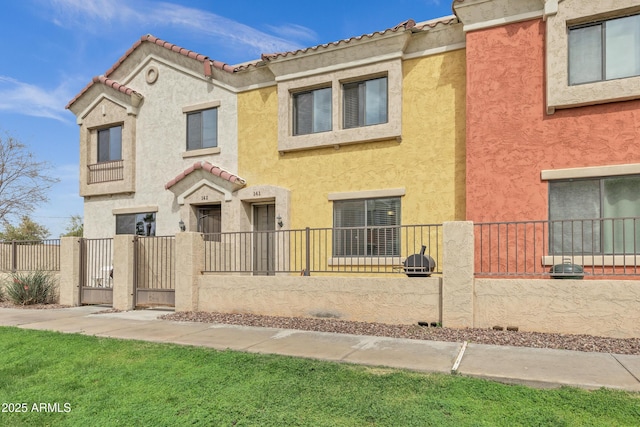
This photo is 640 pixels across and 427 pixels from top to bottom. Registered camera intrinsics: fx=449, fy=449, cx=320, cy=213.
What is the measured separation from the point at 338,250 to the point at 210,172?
484 centimetres

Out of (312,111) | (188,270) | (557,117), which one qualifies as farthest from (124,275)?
(557,117)

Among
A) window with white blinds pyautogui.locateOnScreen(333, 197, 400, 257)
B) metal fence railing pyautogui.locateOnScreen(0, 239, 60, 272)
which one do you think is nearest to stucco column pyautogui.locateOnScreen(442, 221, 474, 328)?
window with white blinds pyautogui.locateOnScreen(333, 197, 400, 257)

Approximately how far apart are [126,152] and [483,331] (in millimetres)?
13388

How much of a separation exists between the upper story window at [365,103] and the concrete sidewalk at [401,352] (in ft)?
20.7

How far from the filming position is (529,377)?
5.50m

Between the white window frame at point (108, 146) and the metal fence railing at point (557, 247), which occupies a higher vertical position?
the white window frame at point (108, 146)

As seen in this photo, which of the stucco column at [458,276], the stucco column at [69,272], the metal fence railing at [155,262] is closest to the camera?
the stucco column at [458,276]

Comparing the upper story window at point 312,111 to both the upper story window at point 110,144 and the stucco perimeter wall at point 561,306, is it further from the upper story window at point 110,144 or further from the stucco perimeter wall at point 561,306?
the upper story window at point 110,144

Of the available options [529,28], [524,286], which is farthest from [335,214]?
[529,28]

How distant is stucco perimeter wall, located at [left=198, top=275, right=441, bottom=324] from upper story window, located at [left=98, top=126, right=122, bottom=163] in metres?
7.95

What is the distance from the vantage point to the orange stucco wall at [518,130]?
9.52 meters

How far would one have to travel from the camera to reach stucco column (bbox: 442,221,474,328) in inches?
336

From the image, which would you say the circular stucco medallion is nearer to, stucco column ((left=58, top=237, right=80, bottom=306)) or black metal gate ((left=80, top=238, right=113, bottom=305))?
black metal gate ((left=80, top=238, right=113, bottom=305))

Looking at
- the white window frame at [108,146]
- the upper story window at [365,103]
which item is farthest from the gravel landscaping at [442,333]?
the white window frame at [108,146]
